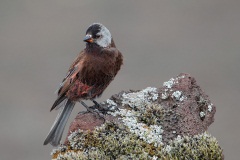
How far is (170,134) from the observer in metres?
5.07

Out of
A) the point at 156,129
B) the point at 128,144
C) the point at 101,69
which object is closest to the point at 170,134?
the point at 156,129

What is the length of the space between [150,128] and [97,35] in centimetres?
128

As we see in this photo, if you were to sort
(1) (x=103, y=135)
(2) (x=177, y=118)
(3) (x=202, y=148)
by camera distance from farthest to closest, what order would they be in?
(2) (x=177, y=118) → (1) (x=103, y=135) → (3) (x=202, y=148)

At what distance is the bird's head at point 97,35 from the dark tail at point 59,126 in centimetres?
75

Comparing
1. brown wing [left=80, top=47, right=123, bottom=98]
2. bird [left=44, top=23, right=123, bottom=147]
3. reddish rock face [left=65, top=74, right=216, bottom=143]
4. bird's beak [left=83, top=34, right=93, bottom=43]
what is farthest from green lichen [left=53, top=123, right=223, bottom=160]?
bird's beak [left=83, top=34, right=93, bottom=43]

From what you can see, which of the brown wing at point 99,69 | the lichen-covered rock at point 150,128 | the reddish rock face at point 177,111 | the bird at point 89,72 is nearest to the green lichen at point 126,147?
the lichen-covered rock at point 150,128

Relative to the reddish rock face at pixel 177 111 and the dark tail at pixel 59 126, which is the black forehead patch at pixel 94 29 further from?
the dark tail at pixel 59 126

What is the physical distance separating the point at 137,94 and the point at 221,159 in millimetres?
1366

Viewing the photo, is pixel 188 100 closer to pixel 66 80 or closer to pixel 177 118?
pixel 177 118

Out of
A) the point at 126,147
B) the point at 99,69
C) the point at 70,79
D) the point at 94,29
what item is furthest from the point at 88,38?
the point at 126,147

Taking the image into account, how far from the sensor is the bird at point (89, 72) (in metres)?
5.78

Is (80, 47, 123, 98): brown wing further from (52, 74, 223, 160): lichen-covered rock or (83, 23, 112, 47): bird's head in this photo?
(52, 74, 223, 160): lichen-covered rock

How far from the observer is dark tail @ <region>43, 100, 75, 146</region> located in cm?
562

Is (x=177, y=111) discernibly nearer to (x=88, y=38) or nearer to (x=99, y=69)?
(x=99, y=69)
